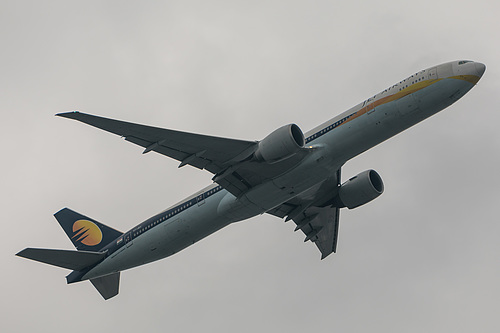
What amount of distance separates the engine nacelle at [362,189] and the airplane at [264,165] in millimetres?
63

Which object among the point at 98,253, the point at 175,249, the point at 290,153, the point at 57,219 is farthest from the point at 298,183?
the point at 57,219

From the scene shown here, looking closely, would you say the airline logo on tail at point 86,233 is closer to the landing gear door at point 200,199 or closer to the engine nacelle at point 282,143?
the landing gear door at point 200,199

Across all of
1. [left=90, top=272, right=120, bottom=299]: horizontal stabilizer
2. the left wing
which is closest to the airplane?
the left wing

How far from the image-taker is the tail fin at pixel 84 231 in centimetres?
4669

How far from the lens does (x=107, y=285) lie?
47.1 metres

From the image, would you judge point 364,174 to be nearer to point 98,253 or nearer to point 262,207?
point 262,207

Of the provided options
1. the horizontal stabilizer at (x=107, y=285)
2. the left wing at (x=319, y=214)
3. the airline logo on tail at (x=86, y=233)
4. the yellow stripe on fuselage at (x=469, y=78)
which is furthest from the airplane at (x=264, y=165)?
the horizontal stabilizer at (x=107, y=285)

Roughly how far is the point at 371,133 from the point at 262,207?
771 cm

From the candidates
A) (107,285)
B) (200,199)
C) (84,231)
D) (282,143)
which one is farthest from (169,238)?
Answer: (282,143)

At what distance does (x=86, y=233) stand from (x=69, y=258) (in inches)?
152

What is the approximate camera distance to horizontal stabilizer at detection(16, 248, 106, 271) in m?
42.9

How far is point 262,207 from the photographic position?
4009 cm

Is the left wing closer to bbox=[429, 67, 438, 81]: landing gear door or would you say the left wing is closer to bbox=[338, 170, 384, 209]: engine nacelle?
bbox=[338, 170, 384, 209]: engine nacelle

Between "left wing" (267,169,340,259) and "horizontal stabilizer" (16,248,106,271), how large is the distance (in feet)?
39.1
